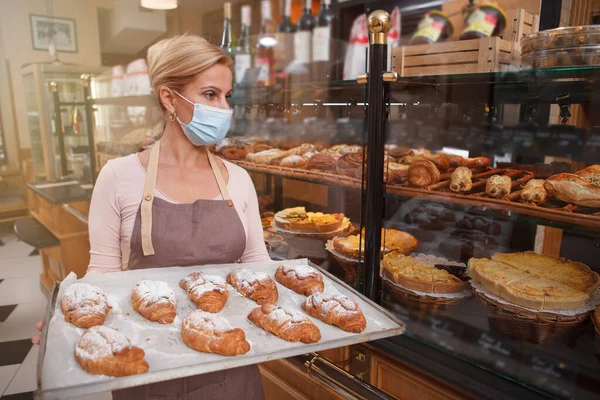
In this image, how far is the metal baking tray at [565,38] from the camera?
1226 mm

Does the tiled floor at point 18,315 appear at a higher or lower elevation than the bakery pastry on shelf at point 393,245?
lower

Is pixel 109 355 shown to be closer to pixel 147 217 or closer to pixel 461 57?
pixel 147 217

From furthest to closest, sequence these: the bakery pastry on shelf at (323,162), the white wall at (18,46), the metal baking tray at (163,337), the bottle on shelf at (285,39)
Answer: the bottle on shelf at (285,39) < the white wall at (18,46) < the bakery pastry on shelf at (323,162) < the metal baking tray at (163,337)

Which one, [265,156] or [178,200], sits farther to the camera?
[265,156]

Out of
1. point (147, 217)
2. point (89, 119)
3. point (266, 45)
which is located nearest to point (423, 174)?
point (147, 217)

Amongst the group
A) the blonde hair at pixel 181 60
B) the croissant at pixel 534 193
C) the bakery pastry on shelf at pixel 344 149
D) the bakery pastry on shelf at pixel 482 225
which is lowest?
the bakery pastry on shelf at pixel 482 225

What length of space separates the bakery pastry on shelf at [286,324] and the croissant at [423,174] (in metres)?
0.72

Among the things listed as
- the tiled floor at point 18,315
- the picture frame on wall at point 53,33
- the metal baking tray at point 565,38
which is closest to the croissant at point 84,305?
the metal baking tray at point 565,38

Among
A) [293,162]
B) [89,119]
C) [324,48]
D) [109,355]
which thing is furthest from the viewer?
[89,119]

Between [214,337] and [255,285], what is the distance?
321mm

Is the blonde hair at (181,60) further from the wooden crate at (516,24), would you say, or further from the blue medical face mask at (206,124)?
the wooden crate at (516,24)

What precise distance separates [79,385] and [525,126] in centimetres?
182

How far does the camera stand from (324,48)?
2.75m

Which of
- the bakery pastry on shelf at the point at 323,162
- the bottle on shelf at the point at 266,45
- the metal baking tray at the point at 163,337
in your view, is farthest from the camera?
the bottle on shelf at the point at 266,45
